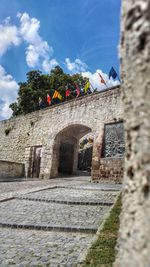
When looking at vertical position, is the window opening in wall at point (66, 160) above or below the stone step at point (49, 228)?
above

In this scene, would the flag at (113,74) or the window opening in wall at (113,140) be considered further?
the flag at (113,74)

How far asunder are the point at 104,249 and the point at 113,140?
815cm

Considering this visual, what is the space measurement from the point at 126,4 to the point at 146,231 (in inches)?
23.9

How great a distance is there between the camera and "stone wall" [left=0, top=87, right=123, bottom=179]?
1159cm

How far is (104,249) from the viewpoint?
304cm

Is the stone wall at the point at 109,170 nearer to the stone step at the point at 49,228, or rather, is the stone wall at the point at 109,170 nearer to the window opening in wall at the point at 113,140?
the window opening in wall at the point at 113,140

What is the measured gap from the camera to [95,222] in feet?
14.3

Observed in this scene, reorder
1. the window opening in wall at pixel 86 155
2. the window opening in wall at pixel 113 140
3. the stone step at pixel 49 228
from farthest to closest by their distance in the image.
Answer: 1. the window opening in wall at pixel 86 155
2. the window opening in wall at pixel 113 140
3. the stone step at pixel 49 228

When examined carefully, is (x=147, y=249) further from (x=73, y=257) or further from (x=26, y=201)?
(x=26, y=201)

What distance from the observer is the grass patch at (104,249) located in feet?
8.81

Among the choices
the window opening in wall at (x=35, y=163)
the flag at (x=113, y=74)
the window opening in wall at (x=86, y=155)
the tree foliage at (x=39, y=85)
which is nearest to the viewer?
the flag at (x=113, y=74)

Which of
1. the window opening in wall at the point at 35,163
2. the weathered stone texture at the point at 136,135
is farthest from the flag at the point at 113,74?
the weathered stone texture at the point at 136,135

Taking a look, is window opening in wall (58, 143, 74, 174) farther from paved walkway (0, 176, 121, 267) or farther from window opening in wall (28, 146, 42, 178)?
paved walkway (0, 176, 121, 267)

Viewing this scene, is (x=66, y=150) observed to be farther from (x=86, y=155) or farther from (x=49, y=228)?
(x=49, y=228)
